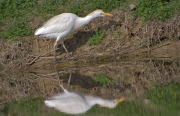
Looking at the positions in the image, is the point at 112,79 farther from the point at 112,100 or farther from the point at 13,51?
the point at 13,51

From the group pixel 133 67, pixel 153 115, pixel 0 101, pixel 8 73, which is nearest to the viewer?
pixel 153 115

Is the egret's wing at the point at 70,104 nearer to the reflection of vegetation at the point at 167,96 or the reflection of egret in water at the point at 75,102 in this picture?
the reflection of egret in water at the point at 75,102

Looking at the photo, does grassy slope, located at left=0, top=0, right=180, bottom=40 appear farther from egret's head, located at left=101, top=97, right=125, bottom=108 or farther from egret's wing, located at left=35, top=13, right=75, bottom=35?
egret's head, located at left=101, top=97, right=125, bottom=108

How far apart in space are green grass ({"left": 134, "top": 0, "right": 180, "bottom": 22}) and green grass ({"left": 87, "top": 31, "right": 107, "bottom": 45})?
112 centimetres

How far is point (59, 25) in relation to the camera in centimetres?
1303

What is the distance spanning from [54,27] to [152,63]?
2.64 metres

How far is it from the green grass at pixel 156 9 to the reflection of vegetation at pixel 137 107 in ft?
11.6

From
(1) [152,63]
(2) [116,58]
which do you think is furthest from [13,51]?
(1) [152,63]

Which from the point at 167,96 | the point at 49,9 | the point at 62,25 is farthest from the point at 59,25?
the point at 167,96

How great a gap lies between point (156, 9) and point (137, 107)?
5124 mm

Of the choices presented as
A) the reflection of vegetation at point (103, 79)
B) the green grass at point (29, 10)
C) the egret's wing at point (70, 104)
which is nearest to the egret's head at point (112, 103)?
the egret's wing at point (70, 104)

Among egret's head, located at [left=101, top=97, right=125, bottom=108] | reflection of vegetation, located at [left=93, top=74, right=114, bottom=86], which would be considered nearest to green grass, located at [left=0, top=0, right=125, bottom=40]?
reflection of vegetation, located at [left=93, top=74, right=114, bottom=86]

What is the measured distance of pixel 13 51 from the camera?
13.5 metres

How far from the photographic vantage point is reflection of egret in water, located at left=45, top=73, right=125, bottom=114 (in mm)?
9789
